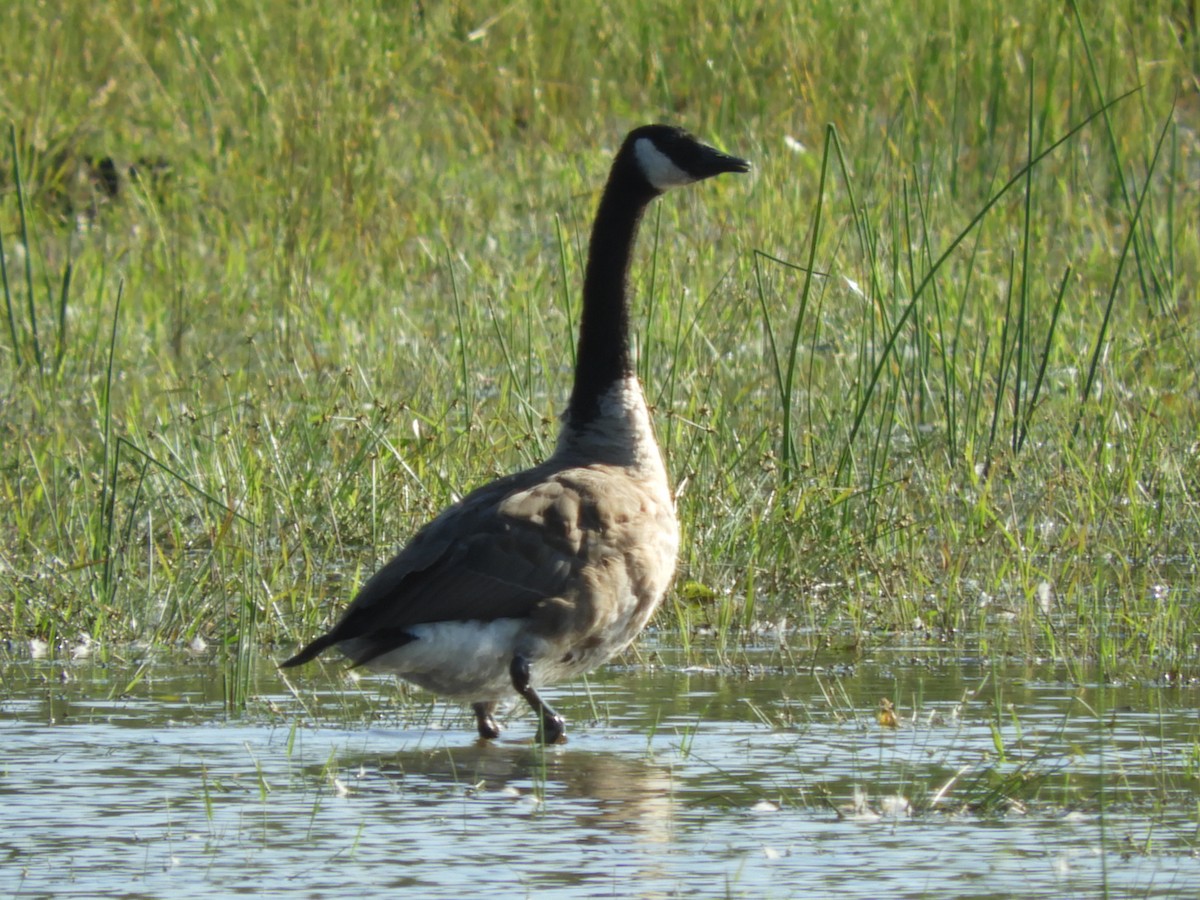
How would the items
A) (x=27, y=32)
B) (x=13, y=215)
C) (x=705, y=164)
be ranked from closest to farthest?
(x=705, y=164) < (x=13, y=215) < (x=27, y=32)

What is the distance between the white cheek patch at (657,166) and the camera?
23.8 feet

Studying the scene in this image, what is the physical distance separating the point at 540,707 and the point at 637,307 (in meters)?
4.54

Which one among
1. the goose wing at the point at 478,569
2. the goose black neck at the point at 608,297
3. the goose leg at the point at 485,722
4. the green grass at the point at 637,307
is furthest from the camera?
the green grass at the point at 637,307

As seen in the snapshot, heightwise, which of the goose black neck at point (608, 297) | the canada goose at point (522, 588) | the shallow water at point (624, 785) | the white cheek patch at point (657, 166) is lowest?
the shallow water at point (624, 785)

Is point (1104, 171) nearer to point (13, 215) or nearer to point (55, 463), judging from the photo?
point (13, 215)

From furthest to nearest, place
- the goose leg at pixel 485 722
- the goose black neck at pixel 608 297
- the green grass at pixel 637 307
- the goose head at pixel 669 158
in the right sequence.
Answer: the green grass at pixel 637 307 → the goose head at pixel 669 158 → the goose black neck at pixel 608 297 → the goose leg at pixel 485 722

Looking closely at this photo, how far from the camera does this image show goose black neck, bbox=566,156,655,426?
688 centimetres

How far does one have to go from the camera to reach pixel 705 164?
718 cm

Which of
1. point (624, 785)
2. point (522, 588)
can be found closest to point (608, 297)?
point (522, 588)

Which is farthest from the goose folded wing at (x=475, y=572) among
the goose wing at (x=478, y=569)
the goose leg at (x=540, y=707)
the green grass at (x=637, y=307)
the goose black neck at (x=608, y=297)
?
the goose black neck at (x=608, y=297)

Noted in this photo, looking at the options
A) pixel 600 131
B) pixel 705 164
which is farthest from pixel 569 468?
pixel 600 131

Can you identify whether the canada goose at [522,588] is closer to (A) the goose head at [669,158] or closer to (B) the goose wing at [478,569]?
(B) the goose wing at [478,569]

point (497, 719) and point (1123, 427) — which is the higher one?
point (1123, 427)

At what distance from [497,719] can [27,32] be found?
8.81 m
